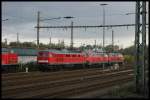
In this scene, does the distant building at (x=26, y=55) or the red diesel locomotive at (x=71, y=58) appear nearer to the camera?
→ the red diesel locomotive at (x=71, y=58)

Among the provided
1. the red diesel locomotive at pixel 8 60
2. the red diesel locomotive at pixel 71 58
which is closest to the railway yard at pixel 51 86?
the red diesel locomotive at pixel 8 60

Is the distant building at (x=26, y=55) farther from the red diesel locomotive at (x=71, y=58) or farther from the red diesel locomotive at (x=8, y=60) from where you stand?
the red diesel locomotive at (x=8, y=60)

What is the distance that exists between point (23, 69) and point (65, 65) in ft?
24.5

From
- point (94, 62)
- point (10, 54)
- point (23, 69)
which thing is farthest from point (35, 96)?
point (94, 62)

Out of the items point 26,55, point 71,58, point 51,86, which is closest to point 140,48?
point 51,86

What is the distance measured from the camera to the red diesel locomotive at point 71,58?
49750 mm

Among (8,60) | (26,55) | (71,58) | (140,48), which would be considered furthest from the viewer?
(26,55)

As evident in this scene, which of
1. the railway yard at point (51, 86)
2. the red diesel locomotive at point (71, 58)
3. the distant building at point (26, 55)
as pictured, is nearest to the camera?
the railway yard at point (51, 86)

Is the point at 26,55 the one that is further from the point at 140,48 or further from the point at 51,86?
the point at 140,48

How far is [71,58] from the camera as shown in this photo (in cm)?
5553

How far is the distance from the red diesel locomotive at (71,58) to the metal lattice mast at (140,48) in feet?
89.1

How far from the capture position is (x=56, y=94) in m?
21.8

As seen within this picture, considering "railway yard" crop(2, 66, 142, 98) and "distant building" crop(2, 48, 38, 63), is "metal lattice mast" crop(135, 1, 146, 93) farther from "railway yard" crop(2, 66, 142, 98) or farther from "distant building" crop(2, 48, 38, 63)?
"distant building" crop(2, 48, 38, 63)

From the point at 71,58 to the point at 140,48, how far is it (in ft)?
107
